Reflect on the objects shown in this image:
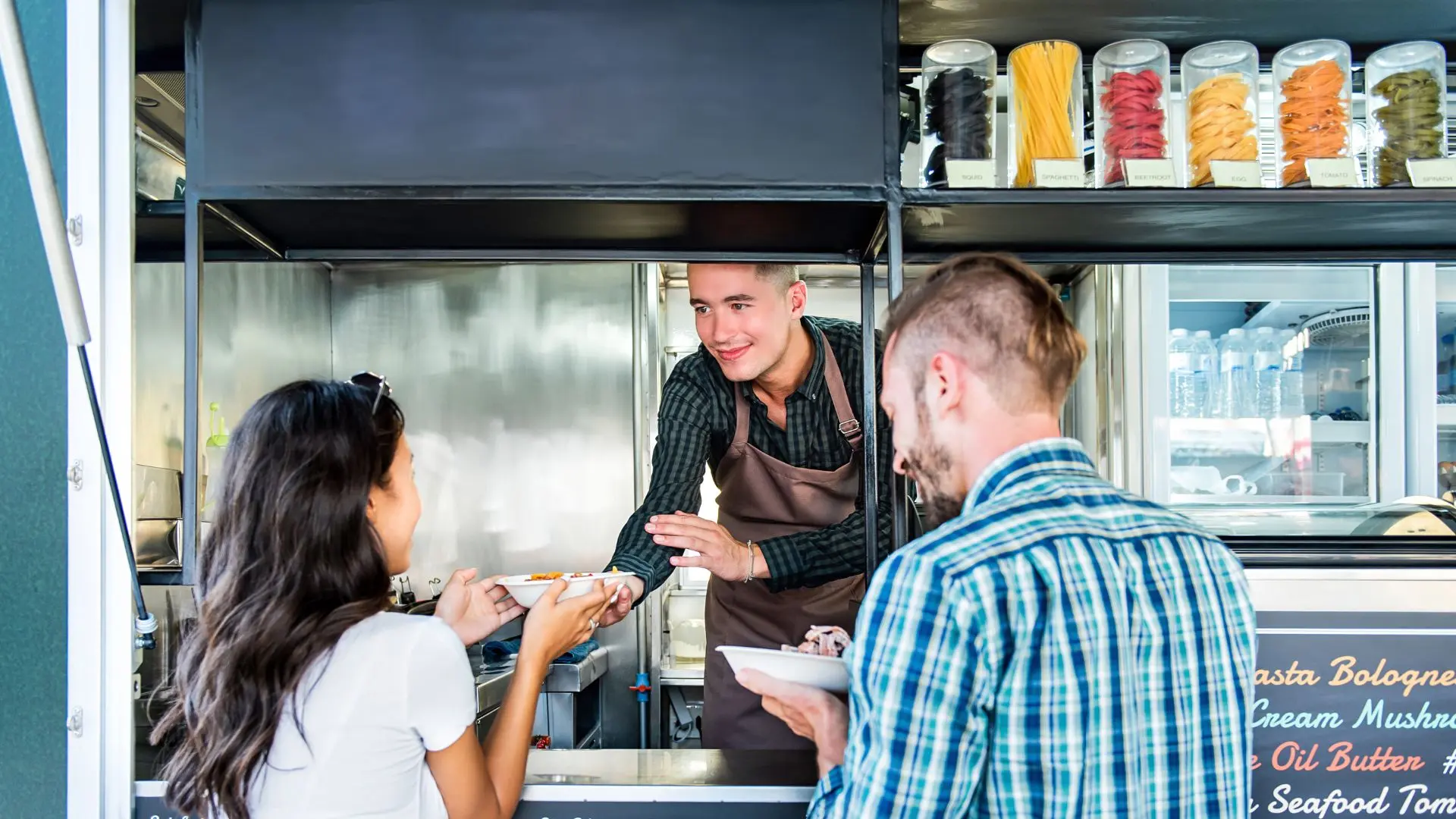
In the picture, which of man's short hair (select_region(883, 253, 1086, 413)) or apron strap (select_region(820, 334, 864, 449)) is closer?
man's short hair (select_region(883, 253, 1086, 413))

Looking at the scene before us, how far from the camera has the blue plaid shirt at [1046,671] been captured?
904mm

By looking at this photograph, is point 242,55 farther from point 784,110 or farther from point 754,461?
point 754,461

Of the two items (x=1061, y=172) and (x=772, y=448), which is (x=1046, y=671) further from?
(x=772, y=448)

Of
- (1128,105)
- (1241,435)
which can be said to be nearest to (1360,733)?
(1128,105)

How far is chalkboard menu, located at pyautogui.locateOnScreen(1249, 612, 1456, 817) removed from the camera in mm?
1694

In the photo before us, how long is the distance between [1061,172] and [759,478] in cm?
129

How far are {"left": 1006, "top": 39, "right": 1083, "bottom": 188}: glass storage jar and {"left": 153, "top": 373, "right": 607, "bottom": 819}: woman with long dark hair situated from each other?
1021mm

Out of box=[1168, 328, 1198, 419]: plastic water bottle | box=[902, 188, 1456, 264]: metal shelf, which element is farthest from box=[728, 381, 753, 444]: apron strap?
box=[1168, 328, 1198, 419]: plastic water bottle

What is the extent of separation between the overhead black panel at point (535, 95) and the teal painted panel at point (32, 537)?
0.46 metres

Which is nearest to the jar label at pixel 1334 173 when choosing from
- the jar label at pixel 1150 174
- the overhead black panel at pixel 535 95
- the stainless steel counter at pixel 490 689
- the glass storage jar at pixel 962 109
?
the jar label at pixel 1150 174

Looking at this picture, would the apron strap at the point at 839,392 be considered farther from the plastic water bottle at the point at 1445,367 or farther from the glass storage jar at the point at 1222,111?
the plastic water bottle at the point at 1445,367

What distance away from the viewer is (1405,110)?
1565 millimetres

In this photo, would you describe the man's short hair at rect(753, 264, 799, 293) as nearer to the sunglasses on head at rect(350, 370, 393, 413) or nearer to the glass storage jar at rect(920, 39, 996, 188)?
the glass storage jar at rect(920, 39, 996, 188)

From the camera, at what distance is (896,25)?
1.53 meters
